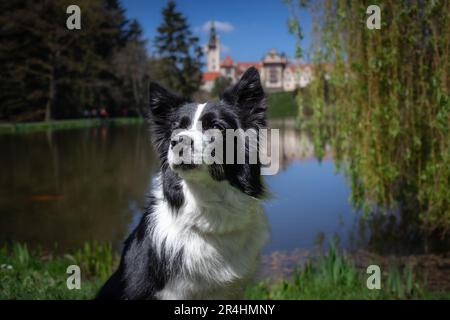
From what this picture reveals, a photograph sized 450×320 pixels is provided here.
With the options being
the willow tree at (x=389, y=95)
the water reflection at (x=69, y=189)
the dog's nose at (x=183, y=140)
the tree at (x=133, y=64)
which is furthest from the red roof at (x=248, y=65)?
the tree at (x=133, y=64)

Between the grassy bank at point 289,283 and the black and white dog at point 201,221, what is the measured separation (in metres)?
1.42

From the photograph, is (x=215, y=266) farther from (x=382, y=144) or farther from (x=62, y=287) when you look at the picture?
(x=382, y=144)

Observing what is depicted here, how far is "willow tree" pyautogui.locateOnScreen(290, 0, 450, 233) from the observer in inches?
175

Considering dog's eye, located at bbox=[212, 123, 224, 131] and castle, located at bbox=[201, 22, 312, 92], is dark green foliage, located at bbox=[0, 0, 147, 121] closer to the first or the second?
castle, located at bbox=[201, 22, 312, 92]

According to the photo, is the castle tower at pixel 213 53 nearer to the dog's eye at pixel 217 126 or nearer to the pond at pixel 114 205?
the pond at pixel 114 205

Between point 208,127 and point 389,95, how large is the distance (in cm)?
294

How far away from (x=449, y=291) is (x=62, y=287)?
388cm

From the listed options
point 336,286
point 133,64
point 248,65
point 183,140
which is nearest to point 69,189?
point 133,64

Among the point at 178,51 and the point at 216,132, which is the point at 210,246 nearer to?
the point at 216,132

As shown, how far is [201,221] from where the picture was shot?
2.56 m

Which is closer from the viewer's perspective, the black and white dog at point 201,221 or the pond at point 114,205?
the black and white dog at point 201,221

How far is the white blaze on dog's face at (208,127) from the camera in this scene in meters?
2.38
